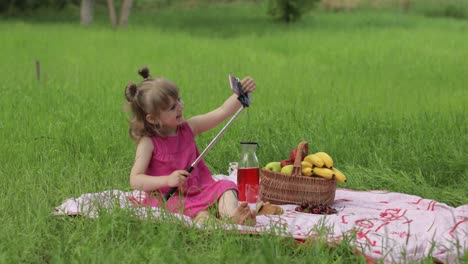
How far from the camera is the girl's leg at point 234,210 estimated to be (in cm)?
438

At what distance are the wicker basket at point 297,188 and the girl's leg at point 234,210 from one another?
1.73ft

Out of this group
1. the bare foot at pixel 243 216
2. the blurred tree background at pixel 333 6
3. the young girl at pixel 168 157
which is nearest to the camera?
the bare foot at pixel 243 216

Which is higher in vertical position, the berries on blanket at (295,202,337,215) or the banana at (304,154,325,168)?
the banana at (304,154,325,168)

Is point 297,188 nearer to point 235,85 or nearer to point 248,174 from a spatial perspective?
point 248,174

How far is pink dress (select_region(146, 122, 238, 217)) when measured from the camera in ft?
15.7

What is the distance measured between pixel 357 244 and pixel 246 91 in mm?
1327

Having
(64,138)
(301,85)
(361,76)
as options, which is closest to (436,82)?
(361,76)

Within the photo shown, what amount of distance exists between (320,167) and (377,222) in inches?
27.2

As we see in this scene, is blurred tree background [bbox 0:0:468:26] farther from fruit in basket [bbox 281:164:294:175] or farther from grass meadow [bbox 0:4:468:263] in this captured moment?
fruit in basket [bbox 281:164:294:175]

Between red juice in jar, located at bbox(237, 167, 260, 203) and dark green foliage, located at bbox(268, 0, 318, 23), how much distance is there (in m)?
16.9

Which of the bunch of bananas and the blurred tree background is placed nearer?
the bunch of bananas

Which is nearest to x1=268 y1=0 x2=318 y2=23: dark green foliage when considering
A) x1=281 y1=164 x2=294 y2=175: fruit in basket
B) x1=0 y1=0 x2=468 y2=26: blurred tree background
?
x1=0 y1=0 x2=468 y2=26: blurred tree background

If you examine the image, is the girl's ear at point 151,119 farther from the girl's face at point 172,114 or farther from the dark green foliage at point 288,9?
the dark green foliage at point 288,9

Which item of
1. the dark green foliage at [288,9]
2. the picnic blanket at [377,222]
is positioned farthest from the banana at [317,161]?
the dark green foliage at [288,9]
